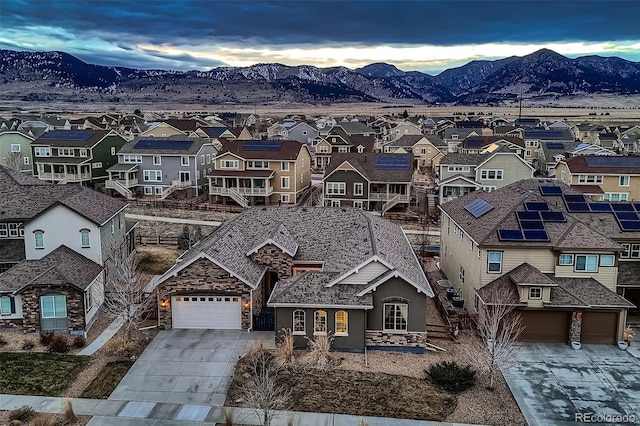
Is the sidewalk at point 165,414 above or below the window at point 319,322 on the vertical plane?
below

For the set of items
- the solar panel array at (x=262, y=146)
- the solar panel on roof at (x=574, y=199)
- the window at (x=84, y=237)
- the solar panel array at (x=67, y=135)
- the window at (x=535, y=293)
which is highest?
the solar panel array at (x=67, y=135)

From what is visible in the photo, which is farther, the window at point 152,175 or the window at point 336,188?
the window at point 152,175

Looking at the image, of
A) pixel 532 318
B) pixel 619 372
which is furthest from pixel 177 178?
pixel 619 372

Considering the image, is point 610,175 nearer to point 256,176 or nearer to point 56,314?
point 256,176

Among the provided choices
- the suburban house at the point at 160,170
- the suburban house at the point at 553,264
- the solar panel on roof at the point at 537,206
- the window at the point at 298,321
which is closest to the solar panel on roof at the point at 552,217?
the suburban house at the point at 553,264

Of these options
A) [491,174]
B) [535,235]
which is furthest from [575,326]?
[491,174]

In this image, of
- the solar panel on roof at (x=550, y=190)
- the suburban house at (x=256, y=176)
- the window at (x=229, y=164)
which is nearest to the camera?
the solar panel on roof at (x=550, y=190)

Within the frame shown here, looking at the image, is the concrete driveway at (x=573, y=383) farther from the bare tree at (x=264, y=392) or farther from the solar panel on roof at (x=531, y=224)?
the bare tree at (x=264, y=392)
